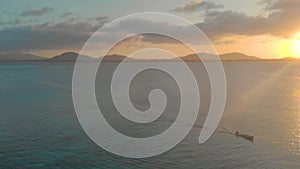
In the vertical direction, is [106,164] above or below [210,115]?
below

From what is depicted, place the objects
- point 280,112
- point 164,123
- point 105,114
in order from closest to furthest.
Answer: point 164,123, point 105,114, point 280,112

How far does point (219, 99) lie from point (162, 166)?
51.9 meters

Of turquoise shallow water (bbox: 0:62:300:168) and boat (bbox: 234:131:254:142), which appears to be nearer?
turquoise shallow water (bbox: 0:62:300:168)

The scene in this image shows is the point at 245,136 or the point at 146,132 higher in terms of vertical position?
the point at 245,136

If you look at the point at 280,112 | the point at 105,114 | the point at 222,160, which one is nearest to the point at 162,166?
the point at 222,160

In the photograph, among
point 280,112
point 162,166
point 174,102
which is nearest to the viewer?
point 162,166

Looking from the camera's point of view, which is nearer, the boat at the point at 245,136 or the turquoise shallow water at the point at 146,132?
the turquoise shallow water at the point at 146,132

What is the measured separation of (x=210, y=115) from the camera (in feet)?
212

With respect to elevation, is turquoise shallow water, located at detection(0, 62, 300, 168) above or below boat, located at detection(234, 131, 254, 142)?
below

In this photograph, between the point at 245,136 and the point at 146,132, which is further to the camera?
the point at 146,132

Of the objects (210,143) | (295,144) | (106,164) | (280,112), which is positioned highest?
(280,112)

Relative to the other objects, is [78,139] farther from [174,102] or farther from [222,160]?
[174,102]

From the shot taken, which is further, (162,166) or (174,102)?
(174,102)

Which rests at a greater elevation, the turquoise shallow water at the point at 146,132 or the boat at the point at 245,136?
the boat at the point at 245,136
